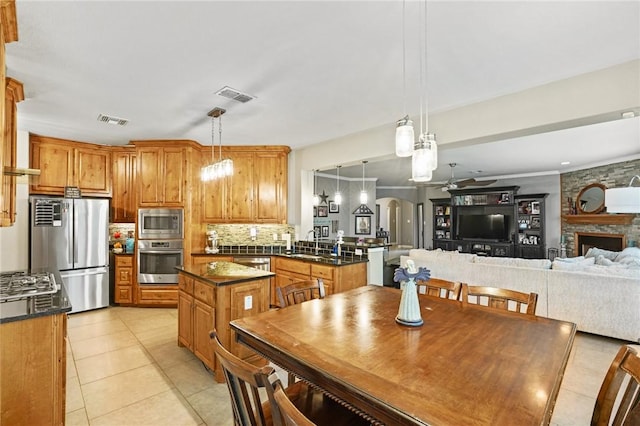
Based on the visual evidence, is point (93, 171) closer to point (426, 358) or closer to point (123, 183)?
point (123, 183)

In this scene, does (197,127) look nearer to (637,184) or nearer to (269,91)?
Answer: (269,91)

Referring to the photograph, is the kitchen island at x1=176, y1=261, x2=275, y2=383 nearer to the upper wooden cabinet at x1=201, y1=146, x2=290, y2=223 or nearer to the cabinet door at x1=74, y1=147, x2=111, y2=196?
the upper wooden cabinet at x1=201, y1=146, x2=290, y2=223

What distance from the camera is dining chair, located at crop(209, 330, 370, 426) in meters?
1.03

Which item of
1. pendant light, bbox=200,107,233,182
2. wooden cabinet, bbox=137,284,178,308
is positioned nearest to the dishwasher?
wooden cabinet, bbox=137,284,178,308

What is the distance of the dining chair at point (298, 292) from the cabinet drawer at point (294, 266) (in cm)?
187

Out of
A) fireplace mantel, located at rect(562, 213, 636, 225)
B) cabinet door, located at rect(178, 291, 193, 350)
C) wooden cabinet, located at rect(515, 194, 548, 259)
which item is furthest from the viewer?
wooden cabinet, located at rect(515, 194, 548, 259)

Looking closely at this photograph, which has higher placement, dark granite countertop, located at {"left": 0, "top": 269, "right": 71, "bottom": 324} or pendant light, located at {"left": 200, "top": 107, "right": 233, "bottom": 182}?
pendant light, located at {"left": 200, "top": 107, "right": 233, "bottom": 182}

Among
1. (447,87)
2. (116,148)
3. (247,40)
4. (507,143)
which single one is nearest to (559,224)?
(507,143)

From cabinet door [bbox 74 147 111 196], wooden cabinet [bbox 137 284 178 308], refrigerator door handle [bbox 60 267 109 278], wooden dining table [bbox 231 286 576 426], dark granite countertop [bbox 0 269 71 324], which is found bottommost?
wooden cabinet [bbox 137 284 178 308]

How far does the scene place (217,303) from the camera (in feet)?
8.85

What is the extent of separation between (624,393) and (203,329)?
2.89 meters

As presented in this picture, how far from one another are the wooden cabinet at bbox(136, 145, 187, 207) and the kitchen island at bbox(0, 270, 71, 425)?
9.66ft

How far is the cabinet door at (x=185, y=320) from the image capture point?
10.2 ft

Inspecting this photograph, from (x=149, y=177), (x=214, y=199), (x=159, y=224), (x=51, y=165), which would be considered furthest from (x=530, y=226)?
(x=51, y=165)
